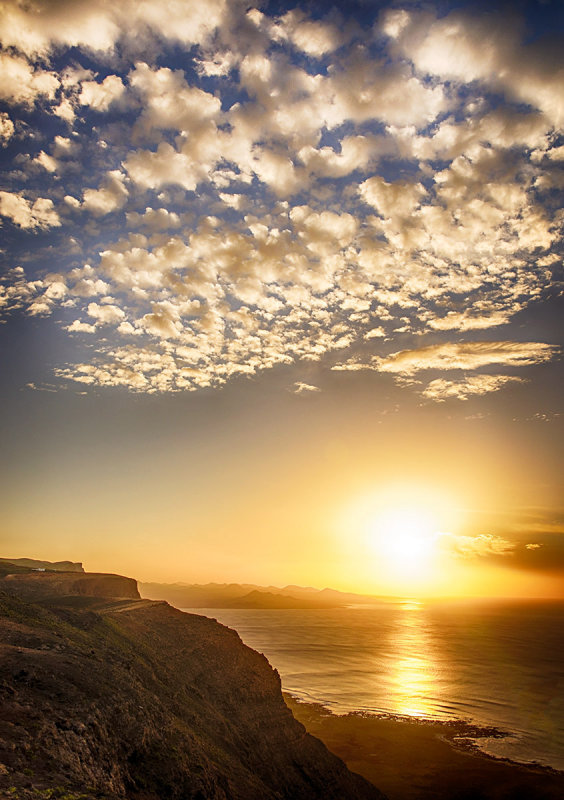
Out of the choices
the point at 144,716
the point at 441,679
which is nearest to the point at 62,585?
the point at 144,716

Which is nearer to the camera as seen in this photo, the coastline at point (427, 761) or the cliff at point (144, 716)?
the cliff at point (144, 716)

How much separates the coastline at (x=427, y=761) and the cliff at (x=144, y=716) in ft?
42.0

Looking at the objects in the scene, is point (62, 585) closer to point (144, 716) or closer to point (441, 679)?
point (144, 716)

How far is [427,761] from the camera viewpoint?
46.8 metres

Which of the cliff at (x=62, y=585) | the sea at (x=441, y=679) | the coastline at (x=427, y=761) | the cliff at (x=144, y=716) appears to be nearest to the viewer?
the cliff at (x=144, y=716)

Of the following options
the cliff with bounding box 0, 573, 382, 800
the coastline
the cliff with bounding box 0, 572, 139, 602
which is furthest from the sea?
the cliff with bounding box 0, 572, 139, 602

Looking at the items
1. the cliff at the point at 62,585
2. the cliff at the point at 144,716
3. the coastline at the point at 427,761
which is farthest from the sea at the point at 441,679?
the cliff at the point at 62,585

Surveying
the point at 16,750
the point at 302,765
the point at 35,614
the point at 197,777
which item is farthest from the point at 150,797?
the point at 302,765

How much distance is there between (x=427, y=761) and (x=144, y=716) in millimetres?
45336

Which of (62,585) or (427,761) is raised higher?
(62,585)

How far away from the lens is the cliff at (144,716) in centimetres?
1237

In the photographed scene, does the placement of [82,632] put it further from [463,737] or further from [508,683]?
[508,683]

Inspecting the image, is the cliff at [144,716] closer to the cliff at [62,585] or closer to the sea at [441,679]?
the cliff at [62,585]

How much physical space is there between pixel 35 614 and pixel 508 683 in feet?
346
